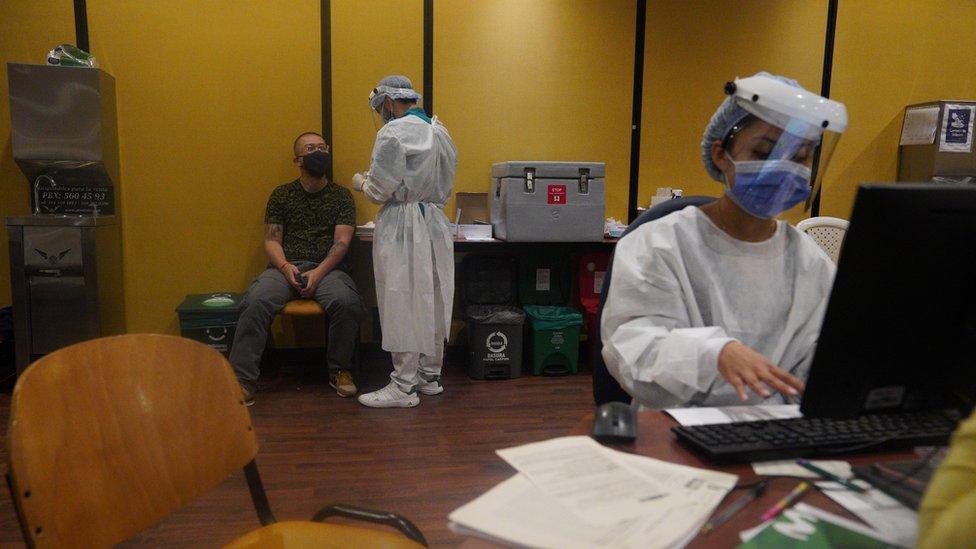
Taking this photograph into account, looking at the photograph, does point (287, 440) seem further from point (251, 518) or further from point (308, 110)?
point (308, 110)

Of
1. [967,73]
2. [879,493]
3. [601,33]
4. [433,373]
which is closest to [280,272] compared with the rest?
[433,373]

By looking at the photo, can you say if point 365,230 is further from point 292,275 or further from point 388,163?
point 388,163

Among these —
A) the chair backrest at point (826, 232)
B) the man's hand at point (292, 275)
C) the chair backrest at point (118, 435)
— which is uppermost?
the chair backrest at point (826, 232)

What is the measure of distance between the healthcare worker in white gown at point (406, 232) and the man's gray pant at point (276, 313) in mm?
272

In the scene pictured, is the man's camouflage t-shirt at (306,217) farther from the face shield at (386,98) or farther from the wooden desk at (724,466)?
the wooden desk at (724,466)

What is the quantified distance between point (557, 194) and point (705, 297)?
2440 mm

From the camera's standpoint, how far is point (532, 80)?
13.4 ft

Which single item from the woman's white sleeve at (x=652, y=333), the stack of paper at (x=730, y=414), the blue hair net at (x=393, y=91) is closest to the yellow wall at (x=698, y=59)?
the blue hair net at (x=393, y=91)

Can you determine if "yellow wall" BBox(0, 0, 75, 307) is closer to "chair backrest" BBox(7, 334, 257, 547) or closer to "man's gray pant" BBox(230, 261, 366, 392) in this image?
"man's gray pant" BBox(230, 261, 366, 392)

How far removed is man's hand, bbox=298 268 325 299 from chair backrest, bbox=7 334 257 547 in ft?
7.75

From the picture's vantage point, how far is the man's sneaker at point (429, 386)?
11.0ft

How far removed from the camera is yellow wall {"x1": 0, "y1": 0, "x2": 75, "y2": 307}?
11.6 feet

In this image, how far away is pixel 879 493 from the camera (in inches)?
30.3

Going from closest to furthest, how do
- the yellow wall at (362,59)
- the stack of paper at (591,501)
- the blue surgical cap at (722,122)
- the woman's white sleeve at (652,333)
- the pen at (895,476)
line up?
Answer: the stack of paper at (591,501), the pen at (895,476), the woman's white sleeve at (652,333), the blue surgical cap at (722,122), the yellow wall at (362,59)
